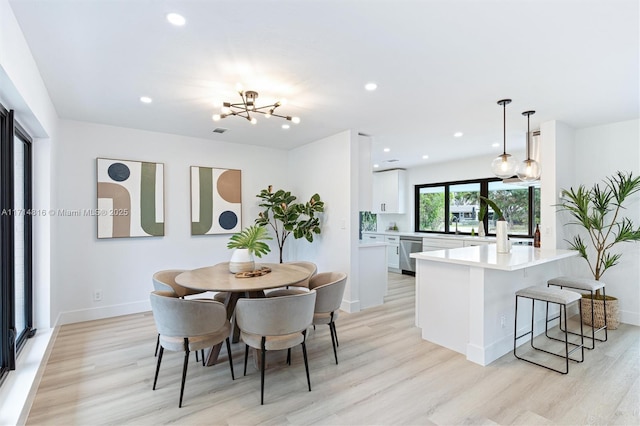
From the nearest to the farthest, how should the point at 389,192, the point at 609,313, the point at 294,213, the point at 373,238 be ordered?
the point at 609,313
the point at 294,213
the point at 389,192
the point at 373,238

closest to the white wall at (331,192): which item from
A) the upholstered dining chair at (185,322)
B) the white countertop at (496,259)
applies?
the white countertop at (496,259)

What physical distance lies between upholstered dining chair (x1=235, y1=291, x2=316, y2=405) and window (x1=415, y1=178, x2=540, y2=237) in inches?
197

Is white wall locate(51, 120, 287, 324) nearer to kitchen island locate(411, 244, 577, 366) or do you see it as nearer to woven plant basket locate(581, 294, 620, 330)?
kitchen island locate(411, 244, 577, 366)

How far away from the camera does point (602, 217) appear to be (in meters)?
3.79

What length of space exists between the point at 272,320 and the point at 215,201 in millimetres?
3026

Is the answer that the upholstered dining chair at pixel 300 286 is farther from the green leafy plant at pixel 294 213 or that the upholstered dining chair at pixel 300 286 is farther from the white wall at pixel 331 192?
the green leafy plant at pixel 294 213

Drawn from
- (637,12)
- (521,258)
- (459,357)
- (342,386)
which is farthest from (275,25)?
(459,357)

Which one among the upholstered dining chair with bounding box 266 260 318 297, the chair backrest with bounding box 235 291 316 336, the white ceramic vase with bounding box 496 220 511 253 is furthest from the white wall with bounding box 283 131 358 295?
Result: the chair backrest with bounding box 235 291 316 336

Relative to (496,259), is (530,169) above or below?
above

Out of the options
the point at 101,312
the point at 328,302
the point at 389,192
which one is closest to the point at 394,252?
the point at 389,192

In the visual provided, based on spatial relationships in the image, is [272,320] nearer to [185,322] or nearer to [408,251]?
[185,322]

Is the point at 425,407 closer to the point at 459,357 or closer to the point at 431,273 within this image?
the point at 459,357

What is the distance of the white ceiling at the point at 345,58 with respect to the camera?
183 cm

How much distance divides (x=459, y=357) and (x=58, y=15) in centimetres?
393
